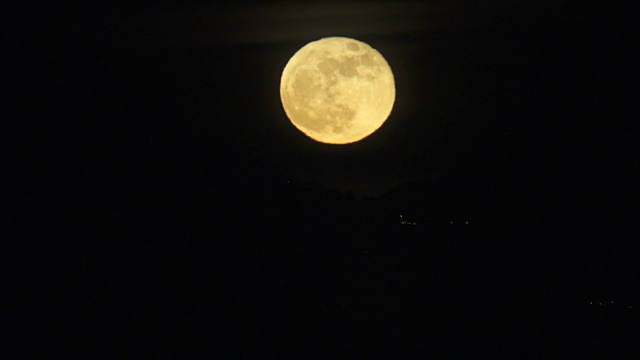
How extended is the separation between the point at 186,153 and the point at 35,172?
102 inches

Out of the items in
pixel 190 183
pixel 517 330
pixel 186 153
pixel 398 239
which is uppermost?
pixel 398 239

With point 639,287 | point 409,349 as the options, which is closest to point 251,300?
point 409,349

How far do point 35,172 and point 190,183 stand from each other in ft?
7.01

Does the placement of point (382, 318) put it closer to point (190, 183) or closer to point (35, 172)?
point (190, 183)

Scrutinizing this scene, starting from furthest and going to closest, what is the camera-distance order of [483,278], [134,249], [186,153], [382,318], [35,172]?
[483,278]
[382,318]
[186,153]
[134,249]
[35,172]

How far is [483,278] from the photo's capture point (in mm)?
8742

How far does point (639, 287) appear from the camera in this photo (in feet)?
26.7

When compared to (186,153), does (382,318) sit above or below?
below

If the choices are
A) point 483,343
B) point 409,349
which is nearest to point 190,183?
point 409,349

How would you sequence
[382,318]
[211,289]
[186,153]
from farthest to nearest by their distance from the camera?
1. [382,318]
2. [186,153]
3. [211,289]

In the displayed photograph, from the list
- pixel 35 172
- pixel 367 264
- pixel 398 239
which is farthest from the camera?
pixel 398 239

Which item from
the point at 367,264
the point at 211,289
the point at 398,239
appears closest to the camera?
the point at 211,289

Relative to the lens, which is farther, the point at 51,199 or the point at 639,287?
the point at 639,287

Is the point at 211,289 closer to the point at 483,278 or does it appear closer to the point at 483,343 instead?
the point at 483,343
